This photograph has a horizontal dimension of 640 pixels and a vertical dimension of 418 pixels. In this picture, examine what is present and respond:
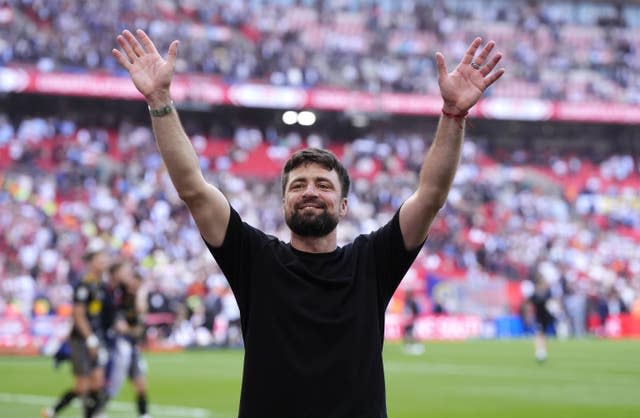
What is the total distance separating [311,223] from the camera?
4582mm

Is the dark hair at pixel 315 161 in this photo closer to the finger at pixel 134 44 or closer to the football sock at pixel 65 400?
the finger at pixel 134 44

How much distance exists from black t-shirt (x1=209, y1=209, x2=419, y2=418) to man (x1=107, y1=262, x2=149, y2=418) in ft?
29.3

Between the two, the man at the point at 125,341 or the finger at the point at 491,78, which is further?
the man at the point at 125,341

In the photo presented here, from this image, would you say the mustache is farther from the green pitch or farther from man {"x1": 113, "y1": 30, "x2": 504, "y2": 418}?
the green pitch

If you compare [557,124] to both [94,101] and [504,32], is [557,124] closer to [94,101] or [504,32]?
[504,32]

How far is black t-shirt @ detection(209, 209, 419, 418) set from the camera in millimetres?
4398

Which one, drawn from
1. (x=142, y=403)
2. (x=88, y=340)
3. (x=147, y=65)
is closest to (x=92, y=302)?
(x=88, y=340)

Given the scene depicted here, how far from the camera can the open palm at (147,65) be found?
15.5ft

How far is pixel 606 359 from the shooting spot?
25.5 metres

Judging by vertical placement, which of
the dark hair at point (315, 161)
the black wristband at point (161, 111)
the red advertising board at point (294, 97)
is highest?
the red advertising board at point (294, 97)

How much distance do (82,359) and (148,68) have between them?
900 centimetres

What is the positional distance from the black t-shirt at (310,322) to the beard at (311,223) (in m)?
0.11

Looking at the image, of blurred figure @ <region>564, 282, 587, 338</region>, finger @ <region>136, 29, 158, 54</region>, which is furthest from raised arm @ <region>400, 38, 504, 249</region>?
blurred figure @ <region>564, 282, 587, 338</region>

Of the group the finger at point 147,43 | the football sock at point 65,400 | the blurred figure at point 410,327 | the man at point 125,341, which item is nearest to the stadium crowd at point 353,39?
the blurred figure at point 410,327
